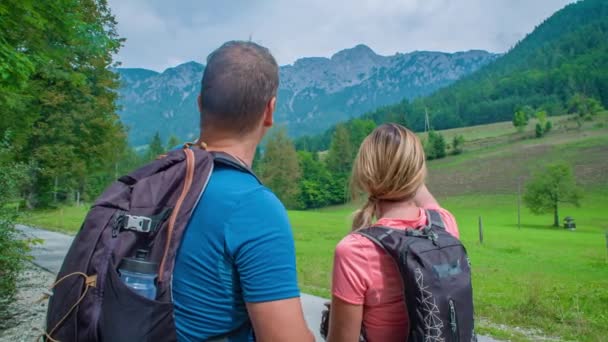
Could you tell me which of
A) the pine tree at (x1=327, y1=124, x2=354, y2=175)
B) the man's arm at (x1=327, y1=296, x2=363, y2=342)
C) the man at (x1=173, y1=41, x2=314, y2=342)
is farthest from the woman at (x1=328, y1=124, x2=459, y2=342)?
the pine tree at (x1=327, y1=124, x2=354, y2=175)

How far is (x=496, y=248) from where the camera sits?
23.8 m

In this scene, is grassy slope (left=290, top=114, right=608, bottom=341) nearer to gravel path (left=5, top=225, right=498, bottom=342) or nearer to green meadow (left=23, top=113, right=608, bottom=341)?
green meadow (left=23, top=113, right=608, bottom=341)

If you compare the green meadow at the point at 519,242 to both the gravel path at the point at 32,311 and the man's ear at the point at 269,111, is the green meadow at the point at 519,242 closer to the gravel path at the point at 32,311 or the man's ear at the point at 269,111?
the man's ear at the point at 269,111

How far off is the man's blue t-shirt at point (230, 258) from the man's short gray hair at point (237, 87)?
0.72ft

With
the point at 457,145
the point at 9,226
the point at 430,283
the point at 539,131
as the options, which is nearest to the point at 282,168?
the point at 457,145

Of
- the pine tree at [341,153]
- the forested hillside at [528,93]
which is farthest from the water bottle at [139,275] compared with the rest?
the forested hillside at [528,93]

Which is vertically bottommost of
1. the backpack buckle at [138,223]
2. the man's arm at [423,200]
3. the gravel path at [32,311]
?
the gravel path at [32,311]

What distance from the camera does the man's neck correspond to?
1.68 m

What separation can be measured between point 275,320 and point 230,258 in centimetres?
24

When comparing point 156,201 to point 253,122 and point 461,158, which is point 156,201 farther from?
point 461,158

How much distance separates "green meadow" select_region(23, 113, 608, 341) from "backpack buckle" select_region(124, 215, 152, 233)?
1213 millimetres

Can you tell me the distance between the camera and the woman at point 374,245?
80.1 inches

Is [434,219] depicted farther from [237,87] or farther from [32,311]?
[32,311]

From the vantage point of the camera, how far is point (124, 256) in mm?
1427
